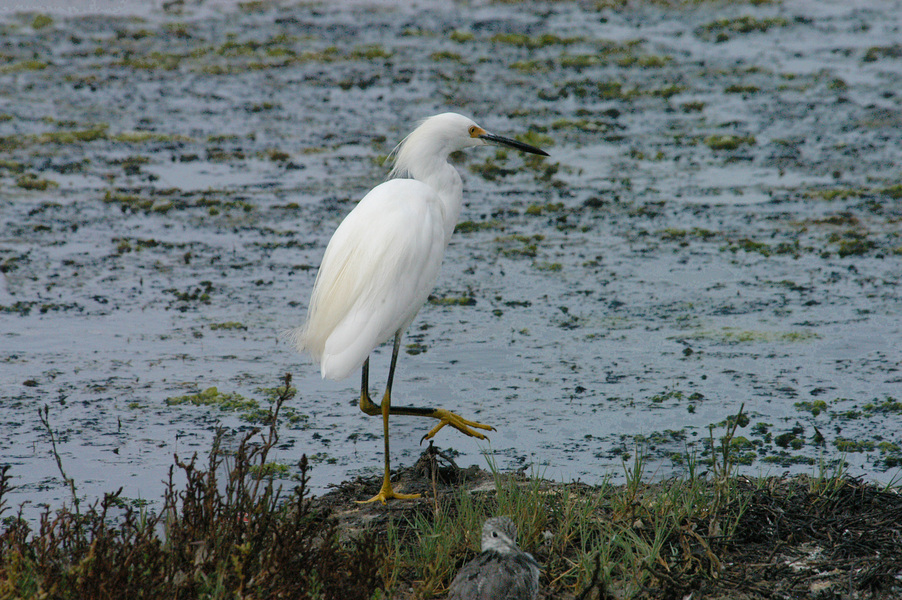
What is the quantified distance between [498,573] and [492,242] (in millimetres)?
5480

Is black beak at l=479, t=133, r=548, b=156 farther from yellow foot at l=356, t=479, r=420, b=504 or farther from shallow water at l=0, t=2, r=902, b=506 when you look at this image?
yellow foot at l=356, t=479, r=420, b=504

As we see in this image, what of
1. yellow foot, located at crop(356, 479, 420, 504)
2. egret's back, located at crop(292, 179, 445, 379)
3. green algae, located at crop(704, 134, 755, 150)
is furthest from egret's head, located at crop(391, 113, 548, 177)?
green algae, located at crop(704, 134, 755, 150)

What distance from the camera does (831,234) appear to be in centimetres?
856

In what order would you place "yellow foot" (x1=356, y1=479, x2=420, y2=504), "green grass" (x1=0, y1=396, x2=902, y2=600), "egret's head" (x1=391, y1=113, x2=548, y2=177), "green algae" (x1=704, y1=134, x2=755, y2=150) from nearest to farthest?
"green grass" (x1=0, y1=396, x2=902, y2=600) → "yellow foot" (x1=356, y1=479, x2=420, y2=504) → "egret's head" (x1=391, y1=113, x2=548, y2=177) → "green algae" (x1=704, y1=134, x2=755, y2=150)

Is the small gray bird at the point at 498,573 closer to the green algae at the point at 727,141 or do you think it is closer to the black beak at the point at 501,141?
the black beak at the point at 501,141

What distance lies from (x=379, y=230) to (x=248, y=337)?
2.19 meters

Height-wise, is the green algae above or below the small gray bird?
above

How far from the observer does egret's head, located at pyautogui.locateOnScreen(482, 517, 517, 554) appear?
11.1 ft

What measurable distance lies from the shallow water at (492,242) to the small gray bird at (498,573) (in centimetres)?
159

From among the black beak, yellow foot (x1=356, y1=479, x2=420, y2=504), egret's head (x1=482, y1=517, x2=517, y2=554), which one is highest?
the black beak

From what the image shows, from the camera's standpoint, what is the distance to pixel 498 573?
3.31m

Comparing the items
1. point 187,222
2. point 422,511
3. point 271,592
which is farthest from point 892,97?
point 271,592

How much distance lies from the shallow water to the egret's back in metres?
0.74

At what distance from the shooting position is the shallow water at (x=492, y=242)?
5457 millimetres
